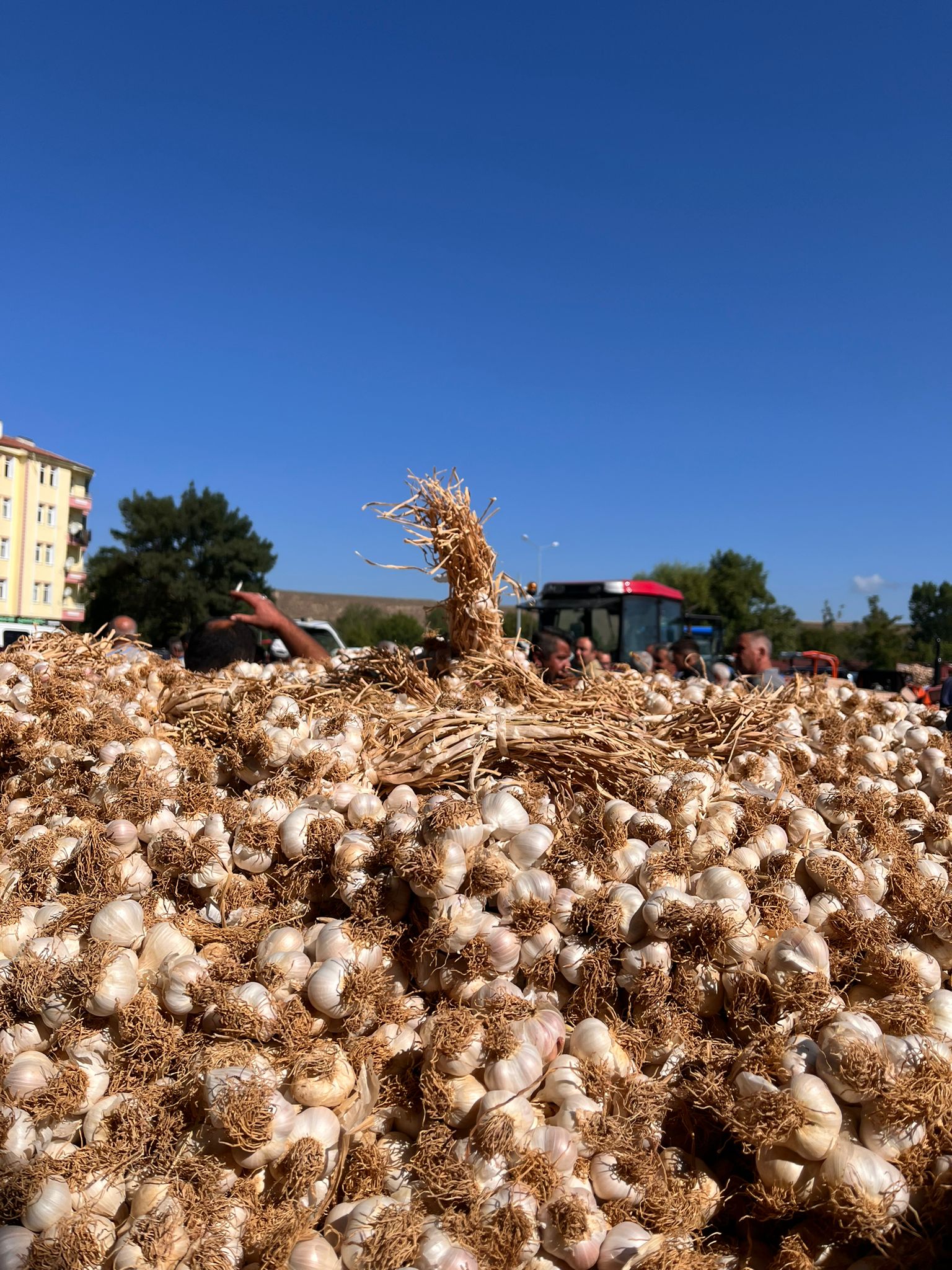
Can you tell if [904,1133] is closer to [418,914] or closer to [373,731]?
[418,914]

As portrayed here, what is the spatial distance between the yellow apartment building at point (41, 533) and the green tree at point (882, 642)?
4550 centimetres

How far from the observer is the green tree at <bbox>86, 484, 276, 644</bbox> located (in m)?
37.4

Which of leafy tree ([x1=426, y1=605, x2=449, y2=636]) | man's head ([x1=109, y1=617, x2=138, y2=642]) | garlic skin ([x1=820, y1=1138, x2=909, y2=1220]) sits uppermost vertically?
leafy tree ([x1=426, y1=605, x2=449, y2=636])

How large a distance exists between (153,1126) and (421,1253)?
556 millimetres

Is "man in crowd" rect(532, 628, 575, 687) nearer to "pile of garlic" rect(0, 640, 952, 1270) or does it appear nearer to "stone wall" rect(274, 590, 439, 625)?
"pile of garlic" rect(0, 640, 952, 1270)

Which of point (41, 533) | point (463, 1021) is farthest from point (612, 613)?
point (41, 533)

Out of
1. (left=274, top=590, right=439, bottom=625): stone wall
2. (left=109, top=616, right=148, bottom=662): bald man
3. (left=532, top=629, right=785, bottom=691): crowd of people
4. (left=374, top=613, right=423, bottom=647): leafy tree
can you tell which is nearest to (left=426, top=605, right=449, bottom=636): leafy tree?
(left=532, top=629, right=785, bottom=691): crowd of people

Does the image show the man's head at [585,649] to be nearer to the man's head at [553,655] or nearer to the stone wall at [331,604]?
the man's head at [553,655]

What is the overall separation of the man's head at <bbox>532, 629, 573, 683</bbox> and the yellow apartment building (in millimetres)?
38775

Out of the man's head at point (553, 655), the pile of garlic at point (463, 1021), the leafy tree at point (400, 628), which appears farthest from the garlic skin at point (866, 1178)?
the leafy tree at point (400, 628)

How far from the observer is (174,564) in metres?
37.9

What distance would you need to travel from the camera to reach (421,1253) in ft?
Answer: 4.28

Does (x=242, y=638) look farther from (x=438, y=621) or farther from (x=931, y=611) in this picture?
(x=931, y=611)

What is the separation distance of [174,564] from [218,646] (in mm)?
36045
